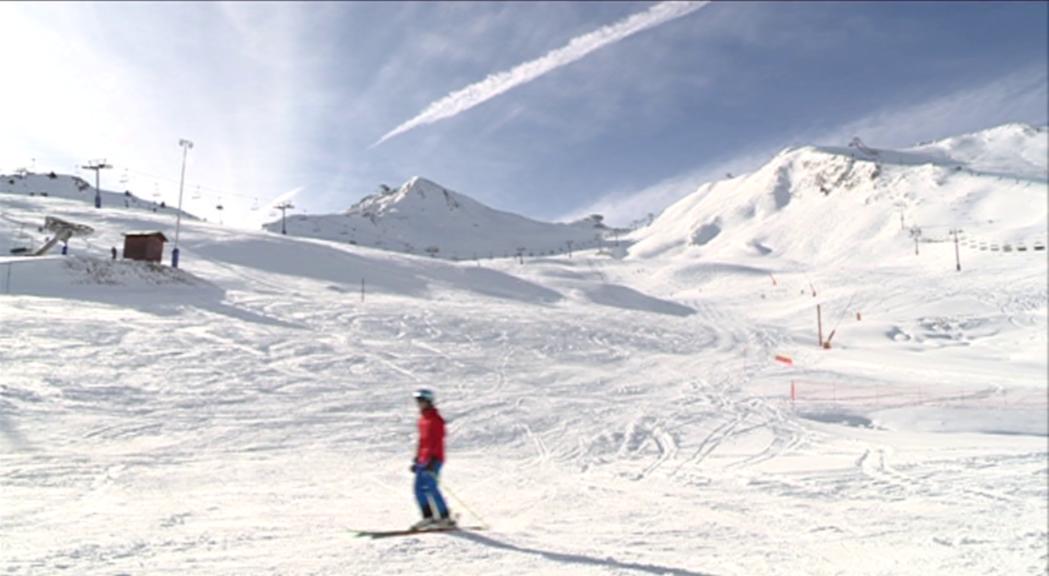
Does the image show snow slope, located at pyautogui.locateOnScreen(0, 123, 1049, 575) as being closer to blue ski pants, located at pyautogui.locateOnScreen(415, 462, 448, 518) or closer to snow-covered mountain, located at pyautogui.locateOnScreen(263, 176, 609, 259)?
blue ski pants, located at pyautogui.locateOnScreen(415, 462, 448, 518)

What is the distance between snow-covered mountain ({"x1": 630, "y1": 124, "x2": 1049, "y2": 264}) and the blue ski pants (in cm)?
6259

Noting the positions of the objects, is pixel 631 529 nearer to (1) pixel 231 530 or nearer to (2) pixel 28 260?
(1) pixel 231 530

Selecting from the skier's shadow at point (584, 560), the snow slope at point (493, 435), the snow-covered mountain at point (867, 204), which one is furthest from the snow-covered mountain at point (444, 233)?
the skier's shadow at point (584, 560)

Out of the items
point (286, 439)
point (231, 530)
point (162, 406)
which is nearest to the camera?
point (231, 530)

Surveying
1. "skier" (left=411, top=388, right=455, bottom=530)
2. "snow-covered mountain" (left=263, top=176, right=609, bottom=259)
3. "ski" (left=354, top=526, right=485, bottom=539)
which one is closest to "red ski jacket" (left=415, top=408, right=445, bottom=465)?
"skier" (left=411, top=388, right=455, bottom=530)

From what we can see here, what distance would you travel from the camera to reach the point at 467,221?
18900 cm

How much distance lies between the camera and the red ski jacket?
6.32m

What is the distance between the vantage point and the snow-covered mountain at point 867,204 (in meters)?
74.4

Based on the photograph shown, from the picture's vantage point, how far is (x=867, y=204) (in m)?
96.9

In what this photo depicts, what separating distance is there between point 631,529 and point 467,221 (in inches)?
7278

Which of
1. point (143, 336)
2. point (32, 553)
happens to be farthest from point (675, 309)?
point (32, 553)

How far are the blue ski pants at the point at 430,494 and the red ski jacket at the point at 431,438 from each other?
86 millimetres

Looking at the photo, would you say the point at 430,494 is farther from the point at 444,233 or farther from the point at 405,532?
the point at 444,233

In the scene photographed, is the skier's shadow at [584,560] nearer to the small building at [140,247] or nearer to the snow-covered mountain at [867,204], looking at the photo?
the small building at [140,247]
